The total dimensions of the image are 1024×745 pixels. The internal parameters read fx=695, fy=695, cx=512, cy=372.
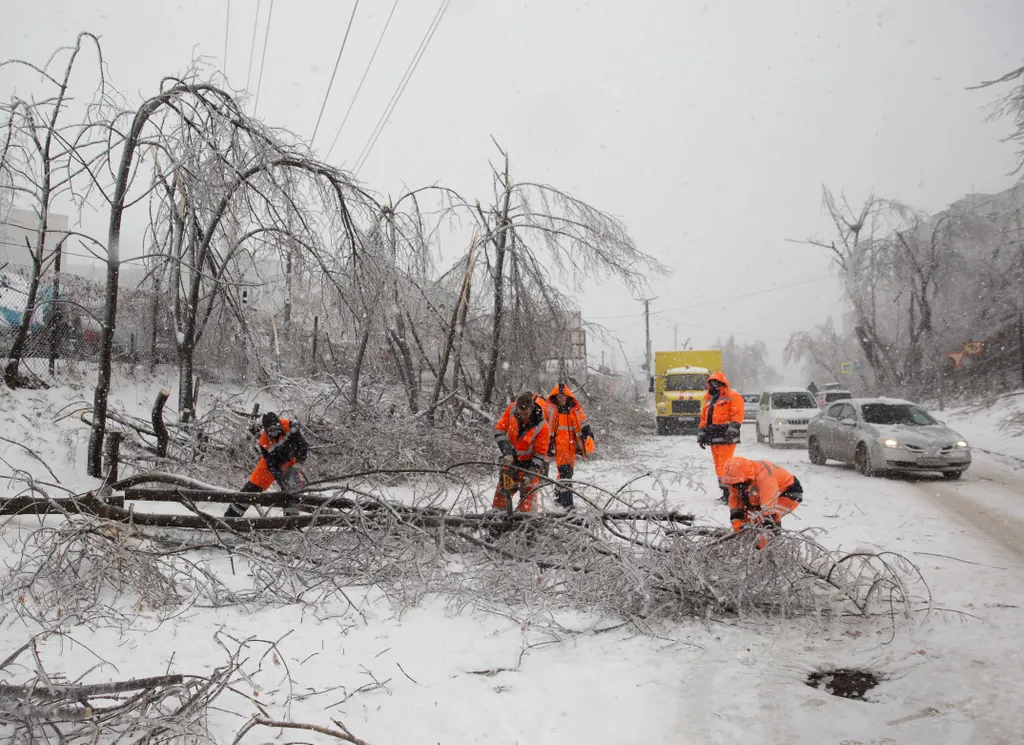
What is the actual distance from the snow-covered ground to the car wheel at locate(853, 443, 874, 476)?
5.55 metres

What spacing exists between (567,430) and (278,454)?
3.29 metres

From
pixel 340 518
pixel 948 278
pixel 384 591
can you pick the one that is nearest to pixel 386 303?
pixel 340 518

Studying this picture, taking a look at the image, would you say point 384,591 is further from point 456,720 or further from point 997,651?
point 997,651

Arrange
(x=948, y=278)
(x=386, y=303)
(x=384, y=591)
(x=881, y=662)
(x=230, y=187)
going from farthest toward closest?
(x=948, y=278), (x=386, y=303), (x=230, y=187), (x=384, y=591), (x=881, y=662)

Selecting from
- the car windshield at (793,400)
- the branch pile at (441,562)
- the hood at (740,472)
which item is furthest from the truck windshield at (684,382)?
the hood at (740,472)

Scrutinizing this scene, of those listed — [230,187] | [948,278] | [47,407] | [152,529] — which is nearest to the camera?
[152,529]

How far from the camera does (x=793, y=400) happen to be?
A: 18.1 metres

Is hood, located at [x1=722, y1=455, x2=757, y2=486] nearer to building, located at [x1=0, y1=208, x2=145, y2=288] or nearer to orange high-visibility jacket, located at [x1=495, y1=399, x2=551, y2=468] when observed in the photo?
orange high-visibility jacket, located at [x1=495, y1=399, x2=551, y2=468]

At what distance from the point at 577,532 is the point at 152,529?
3952 millimetres

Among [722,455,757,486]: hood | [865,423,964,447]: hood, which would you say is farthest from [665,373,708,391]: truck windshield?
[722,455,757,486]: hood

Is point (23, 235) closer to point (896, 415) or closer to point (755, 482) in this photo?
point (755, 482)

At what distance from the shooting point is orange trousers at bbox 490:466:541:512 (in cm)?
622

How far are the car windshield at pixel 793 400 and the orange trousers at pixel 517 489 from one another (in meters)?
12.9

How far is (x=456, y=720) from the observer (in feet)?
11.3
